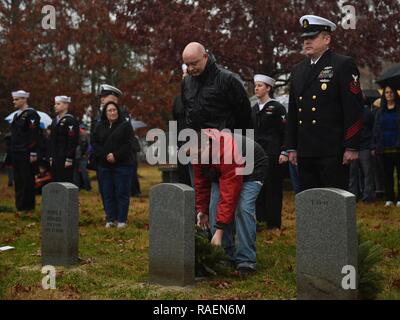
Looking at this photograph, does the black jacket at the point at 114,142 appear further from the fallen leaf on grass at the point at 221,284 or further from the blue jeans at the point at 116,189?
the fallen leaf on grass at the point at 221,284

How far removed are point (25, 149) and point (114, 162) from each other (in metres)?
2.91

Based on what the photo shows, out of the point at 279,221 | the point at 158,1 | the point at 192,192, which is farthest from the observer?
the point at 158,1

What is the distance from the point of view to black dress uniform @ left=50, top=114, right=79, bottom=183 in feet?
39.3

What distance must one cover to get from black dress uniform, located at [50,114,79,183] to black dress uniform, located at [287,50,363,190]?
237 inches

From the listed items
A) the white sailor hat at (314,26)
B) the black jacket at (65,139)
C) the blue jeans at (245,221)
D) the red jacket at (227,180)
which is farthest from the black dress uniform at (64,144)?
the white sailor hat at (314,26)

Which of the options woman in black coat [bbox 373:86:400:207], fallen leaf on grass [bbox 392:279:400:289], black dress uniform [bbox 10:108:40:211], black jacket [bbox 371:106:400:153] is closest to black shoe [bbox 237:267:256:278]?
fallen leaf on grass [bbox 392:279:400:289]

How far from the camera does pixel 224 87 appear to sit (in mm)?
6902

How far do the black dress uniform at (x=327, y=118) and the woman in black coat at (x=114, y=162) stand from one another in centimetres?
436

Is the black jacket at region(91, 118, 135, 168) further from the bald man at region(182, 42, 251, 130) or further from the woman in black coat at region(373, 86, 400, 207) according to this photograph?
the woman in black coat at region(373, 86, 400, 207)

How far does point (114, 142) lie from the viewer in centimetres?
1065

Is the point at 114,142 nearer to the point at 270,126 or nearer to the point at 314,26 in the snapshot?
the point at 270,126

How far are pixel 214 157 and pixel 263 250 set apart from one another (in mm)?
1990

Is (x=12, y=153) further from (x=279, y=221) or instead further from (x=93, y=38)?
(x=93, y=38)

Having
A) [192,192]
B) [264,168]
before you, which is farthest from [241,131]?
[192,192]
